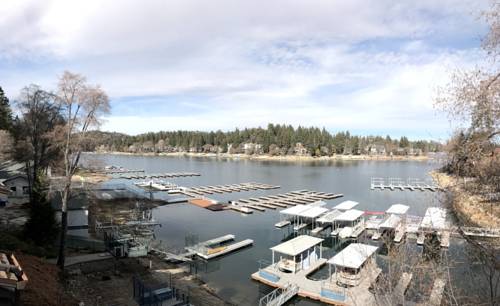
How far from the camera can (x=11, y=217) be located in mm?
27078

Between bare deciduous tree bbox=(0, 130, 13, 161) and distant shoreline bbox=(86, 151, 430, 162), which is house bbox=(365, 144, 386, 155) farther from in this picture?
bare deciduous tree bbox=(0, 130, 13, 161)

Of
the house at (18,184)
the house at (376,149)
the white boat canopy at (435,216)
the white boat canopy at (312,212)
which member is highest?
the house at (376,149)

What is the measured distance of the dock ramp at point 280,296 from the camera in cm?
1792

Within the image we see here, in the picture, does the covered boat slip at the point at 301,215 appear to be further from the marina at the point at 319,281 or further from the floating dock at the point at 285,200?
the marina at the point at 319,281

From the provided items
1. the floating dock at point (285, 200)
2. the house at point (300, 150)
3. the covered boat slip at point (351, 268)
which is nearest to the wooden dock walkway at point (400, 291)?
the covered boat slip at point (351, 268)

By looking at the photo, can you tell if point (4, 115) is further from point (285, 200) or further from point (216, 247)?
point (285, 200)

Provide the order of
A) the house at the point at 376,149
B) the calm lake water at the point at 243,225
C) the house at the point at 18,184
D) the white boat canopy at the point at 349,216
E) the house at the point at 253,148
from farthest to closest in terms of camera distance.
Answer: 1. the house at the point at 376,149
2. the house at the point at 253,148
3. the house at the point at 18,184
4. the white boat canopy at the point at 349,216
5. the calm lake water at the point at 243,225

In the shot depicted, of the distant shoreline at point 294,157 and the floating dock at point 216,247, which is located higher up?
the distant shoreline at point 294,157

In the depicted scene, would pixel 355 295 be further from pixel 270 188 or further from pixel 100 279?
pixel 270 188

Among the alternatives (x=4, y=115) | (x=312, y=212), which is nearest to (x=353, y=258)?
(x=312, y=212)

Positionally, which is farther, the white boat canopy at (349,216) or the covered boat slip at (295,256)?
the white boat canopy at (349,216)

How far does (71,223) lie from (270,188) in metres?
43.0

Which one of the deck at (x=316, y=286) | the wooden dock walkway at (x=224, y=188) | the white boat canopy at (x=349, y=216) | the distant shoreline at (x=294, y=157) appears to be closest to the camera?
the deck at (x=316, y=286)

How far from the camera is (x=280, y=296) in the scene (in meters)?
18.3
